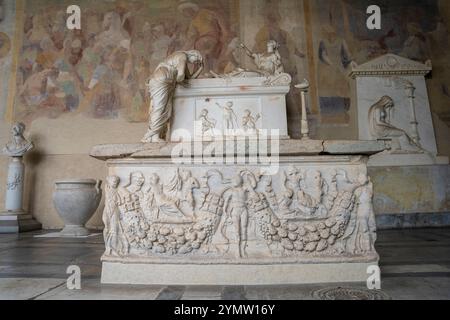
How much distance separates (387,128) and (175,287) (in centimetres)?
590

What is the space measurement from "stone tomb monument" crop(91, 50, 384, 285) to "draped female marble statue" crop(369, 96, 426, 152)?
4.71 meters

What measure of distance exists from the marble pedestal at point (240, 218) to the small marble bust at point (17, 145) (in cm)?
517

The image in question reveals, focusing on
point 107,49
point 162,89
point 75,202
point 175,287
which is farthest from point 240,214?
point 107,49

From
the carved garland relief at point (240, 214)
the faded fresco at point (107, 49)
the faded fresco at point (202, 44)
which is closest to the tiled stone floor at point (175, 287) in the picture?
the carved garland relief at point (240, 214)

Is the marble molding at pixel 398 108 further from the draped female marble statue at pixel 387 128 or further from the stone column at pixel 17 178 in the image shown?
the stone column at pixel 17 178

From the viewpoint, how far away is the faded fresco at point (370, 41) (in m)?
7.30

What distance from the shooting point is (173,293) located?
91.1 inches

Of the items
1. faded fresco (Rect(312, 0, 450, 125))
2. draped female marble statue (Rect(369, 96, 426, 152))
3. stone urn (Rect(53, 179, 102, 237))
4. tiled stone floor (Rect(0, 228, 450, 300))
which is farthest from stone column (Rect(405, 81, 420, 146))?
stone urn (Rect(53, 179, 102, 237))

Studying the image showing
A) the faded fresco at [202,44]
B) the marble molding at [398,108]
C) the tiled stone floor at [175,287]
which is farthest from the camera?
the faded fresco at [202,44]

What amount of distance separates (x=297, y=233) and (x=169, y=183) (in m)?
1.05

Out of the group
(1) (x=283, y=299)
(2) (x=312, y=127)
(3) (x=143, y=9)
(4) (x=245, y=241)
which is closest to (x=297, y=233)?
(4) (x=245, y=241)

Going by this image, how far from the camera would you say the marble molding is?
6.77 metres

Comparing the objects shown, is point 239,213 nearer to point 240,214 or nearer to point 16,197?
point 240,214

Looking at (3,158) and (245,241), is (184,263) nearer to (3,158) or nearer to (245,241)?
(245,241)
